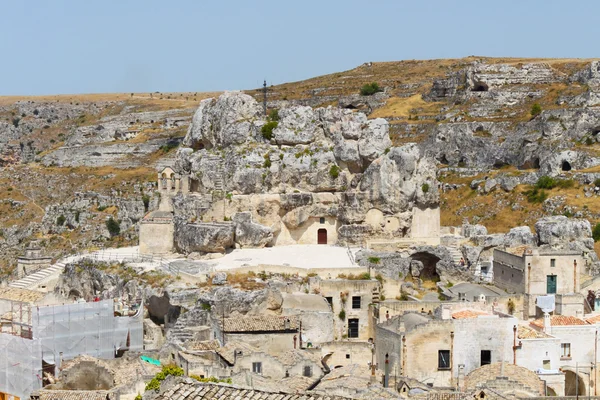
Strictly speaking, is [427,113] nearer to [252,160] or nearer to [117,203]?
[117,203]

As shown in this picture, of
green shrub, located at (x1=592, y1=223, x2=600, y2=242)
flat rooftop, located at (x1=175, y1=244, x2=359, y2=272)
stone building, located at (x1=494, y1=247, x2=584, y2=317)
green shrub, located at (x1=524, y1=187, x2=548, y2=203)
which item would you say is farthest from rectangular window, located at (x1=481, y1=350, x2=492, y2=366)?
green shrub, located at (x1=524, y1=187, x2=548, y2=203)

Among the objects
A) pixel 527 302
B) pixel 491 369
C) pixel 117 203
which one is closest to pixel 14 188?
pixel 117 203

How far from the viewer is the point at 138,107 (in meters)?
155

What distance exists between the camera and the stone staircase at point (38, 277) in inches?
2258

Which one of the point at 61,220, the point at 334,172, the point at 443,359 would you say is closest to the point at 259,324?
the point at 443,359

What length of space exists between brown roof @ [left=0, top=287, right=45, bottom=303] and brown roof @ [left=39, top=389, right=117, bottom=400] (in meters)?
18.2

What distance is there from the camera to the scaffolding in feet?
129

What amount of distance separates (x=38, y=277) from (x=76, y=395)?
1046 inches

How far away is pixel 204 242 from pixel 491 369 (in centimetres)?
2204

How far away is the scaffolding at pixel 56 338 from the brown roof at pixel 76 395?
17.8 feet

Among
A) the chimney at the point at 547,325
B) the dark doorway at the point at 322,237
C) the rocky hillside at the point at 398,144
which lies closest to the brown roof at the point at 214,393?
the chimney at the point at 547,325

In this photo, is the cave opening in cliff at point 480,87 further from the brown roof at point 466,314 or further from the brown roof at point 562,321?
the brown roof at point 466,314

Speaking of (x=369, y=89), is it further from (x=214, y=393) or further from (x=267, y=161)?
(x=214, y=393)

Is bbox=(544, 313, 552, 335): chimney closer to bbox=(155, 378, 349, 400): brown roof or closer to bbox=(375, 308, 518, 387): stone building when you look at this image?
bbox=(375, 308, 518, 387): stone building
